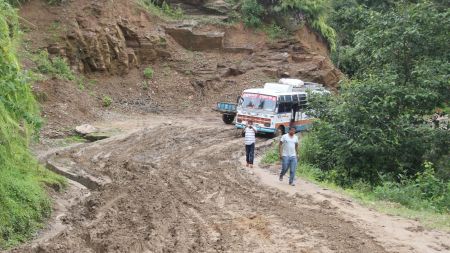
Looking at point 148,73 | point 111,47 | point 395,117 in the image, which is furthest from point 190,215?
point 148,73

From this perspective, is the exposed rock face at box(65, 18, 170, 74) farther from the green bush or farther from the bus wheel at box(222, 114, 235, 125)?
the green bush

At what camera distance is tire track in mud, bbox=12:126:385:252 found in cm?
1005

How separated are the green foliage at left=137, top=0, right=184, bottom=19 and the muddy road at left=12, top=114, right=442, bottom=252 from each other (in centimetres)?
1869

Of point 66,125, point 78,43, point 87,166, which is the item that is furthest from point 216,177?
point 78,43

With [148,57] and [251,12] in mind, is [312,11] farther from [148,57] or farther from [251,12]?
[148,57]

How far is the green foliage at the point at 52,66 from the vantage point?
26.3 metres

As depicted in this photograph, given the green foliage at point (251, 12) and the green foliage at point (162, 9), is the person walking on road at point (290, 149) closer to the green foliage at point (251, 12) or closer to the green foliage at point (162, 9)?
the green foliage at point (162, 9)

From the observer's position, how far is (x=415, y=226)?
11.1 meters

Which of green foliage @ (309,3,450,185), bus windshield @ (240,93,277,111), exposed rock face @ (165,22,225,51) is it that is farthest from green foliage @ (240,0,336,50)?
green foliage @ (309,3,450,185)

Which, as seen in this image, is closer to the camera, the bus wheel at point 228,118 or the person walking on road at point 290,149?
the person walking on road at point 290,149

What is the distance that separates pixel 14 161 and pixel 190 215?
13.2ft

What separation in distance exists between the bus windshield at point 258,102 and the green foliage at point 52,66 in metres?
8.85

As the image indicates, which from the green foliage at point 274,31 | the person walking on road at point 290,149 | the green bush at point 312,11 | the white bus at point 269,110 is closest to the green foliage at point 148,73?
the white bus at point 269,110

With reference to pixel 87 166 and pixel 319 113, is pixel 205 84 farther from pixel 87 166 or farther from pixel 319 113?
pixel 87 166
